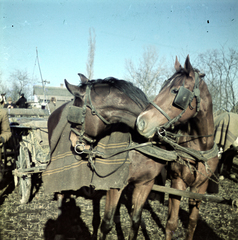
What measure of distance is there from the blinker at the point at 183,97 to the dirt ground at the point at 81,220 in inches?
82.7

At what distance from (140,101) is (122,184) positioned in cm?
105

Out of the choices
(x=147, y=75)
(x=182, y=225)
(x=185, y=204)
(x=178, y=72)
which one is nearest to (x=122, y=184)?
(x=178, y=72)

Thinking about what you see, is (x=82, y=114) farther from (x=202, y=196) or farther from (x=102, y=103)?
(x=202, y=196)

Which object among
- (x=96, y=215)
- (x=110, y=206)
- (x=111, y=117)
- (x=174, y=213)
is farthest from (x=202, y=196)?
(x=96, y=215)

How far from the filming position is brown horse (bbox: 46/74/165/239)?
211 cm

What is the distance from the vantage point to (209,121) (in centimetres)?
228

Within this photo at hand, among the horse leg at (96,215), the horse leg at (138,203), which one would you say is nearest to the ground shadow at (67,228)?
the horse leg at (96,215)

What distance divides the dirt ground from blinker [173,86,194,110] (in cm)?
210

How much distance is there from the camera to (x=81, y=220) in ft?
12.0

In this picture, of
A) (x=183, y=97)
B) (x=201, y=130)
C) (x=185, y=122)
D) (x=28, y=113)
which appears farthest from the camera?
(x=28, y=113)

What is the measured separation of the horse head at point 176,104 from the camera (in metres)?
2.00

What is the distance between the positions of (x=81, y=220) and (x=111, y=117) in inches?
97.2

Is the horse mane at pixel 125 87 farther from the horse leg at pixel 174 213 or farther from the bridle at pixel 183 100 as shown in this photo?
the horse leg at pixel 174 213

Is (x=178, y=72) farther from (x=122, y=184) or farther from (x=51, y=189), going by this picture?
(x=51, y=189)
